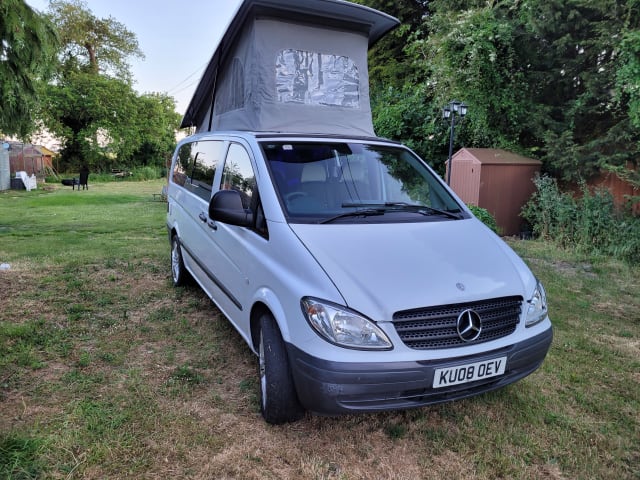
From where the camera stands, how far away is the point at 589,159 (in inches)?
327

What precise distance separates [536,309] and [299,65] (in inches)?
122

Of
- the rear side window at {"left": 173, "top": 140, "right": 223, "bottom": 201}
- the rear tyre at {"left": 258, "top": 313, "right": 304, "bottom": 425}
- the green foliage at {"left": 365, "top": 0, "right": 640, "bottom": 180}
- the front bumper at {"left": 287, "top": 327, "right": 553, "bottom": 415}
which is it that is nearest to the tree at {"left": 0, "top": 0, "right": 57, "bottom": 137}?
the rear side window at {"left": 173, "top": 140, "right": 223, "bottom": 201}

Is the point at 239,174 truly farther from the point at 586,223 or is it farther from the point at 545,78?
the point at 545,78

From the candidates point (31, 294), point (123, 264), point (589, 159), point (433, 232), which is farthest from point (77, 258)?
point (589, 159)

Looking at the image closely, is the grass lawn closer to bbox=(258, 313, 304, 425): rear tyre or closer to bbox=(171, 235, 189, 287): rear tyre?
bbox=(258, 313, 304, 425): rear tyre

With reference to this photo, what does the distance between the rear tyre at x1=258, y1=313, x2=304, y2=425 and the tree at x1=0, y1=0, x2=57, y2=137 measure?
4.01 meters

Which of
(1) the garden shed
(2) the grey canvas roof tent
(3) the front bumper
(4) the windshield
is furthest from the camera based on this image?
(1) the garden shed

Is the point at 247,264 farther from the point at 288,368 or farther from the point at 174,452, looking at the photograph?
the point at 174,452

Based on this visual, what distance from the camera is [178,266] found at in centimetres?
509

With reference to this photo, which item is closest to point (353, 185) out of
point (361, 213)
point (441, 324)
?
point (361, 213)

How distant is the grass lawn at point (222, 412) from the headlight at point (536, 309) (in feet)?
2.14

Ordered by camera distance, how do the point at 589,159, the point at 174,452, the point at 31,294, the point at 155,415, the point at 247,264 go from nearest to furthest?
1. the point at 174,452
2. the point at 155,415
3. the point at 247,264
4. the point at 31,294
5. the point at 589,159

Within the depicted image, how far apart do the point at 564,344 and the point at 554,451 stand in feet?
5.39

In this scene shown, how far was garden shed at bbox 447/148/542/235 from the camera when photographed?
9172 mm
